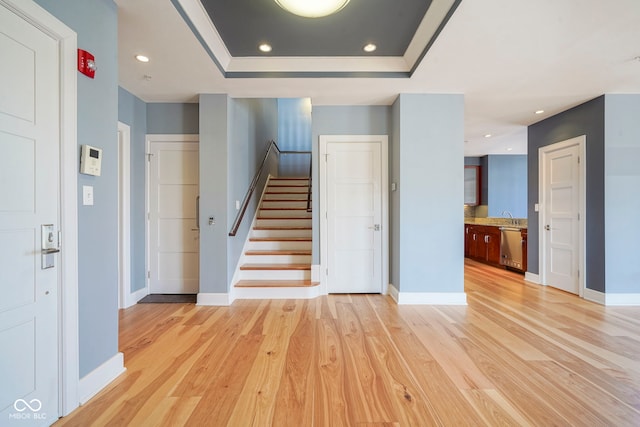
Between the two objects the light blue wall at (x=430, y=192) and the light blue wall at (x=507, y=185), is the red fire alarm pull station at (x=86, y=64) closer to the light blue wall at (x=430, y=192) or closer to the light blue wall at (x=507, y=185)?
the light blue wall at (x=430, y=192)

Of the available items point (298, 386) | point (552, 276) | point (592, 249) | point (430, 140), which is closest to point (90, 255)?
point (298, 386)

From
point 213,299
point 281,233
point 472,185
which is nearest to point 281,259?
point 281,233

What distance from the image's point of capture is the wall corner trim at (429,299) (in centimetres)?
330

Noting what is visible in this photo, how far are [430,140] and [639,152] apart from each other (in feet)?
8.40

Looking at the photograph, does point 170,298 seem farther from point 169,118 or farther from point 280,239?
point 169,118

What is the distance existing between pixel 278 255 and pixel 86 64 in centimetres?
294

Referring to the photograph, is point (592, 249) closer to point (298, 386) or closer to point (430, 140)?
point (430, 140)

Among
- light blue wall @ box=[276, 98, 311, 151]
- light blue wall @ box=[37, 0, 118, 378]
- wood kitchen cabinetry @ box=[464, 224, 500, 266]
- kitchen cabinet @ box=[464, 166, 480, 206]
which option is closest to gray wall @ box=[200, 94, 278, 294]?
light blue wall @ box=[37, 0, 118, 378]

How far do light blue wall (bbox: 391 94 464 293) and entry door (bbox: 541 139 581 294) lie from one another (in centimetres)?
186

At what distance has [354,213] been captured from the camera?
375cm

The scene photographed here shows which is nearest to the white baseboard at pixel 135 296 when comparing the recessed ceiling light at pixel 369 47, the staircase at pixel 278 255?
the staircase at pixel 278 255

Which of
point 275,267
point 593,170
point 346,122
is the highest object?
point 346,122

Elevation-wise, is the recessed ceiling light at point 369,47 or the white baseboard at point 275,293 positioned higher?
the recessed ceiling light at point 369,47

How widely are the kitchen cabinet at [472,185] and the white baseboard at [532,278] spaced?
3.02 meters
